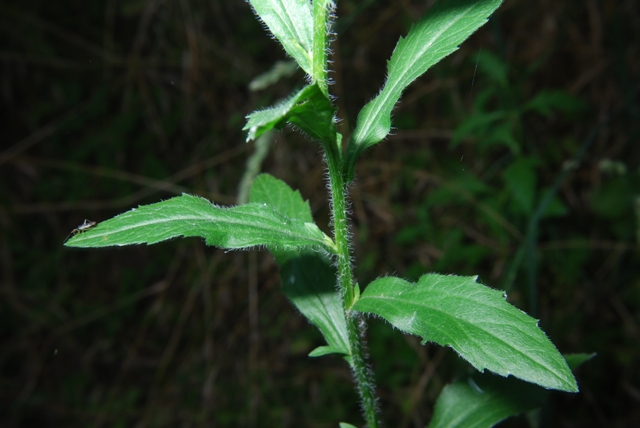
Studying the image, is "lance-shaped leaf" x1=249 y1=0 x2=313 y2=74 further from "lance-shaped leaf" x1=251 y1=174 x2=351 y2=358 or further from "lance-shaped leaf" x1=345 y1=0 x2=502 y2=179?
"lance-shaped leaf" x1=251 y1=174 x2=351 y2=358

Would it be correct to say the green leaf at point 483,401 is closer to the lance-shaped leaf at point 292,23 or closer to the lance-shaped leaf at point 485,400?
the lance-shaped leaf at point 485,400

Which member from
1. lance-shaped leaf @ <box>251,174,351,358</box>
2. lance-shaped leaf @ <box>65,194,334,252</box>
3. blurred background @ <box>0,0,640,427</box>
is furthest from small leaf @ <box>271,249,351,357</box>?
blurred background @ <box>0,0,640,427</box>

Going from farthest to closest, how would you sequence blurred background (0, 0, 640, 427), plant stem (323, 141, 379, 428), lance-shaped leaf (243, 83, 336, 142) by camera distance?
blurred background (0, 0, 640, 427), plant stem (323, 141, 379, 428), lance-shaped leaf (243, 83, 336, 142)

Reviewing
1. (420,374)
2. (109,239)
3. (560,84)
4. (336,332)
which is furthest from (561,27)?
(109,239)

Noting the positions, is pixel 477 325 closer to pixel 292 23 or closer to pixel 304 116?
pixel 304 116

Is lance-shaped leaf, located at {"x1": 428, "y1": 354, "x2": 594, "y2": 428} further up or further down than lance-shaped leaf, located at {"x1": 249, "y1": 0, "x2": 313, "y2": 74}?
further down

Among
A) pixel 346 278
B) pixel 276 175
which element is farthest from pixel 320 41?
pixel 276 175

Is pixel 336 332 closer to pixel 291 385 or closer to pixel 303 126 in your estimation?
pixel 303 126

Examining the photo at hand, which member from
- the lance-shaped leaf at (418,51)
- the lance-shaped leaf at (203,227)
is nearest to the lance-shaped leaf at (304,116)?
the lance-shaped leaf at (418,51)
